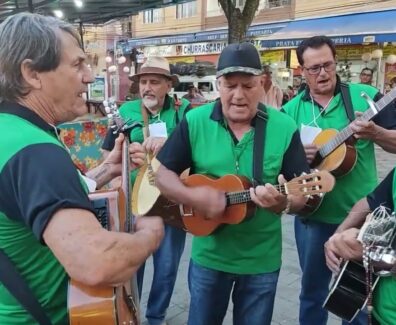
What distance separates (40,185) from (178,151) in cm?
124

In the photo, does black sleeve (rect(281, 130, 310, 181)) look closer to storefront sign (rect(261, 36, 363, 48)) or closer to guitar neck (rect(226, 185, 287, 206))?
guitar neck (rect(226, 185, 287, 206))

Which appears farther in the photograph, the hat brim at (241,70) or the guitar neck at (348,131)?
the guitar neck at (348,131)

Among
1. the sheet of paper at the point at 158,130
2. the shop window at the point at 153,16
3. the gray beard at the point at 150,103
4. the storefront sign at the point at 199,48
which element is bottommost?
the sheet of paper at the point at 158,130

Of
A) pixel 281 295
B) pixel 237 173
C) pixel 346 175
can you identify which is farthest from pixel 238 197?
pixel 281 295

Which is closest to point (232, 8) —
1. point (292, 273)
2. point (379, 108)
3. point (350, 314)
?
point (292, 273)

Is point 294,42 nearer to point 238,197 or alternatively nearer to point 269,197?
point 238,197

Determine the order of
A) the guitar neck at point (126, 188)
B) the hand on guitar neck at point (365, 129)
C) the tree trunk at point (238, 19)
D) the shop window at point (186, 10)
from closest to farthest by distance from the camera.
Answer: the guitar neck at point (126, 188)
the hand on guitar neck at point (365, 129)
the tree trunk at point (238, 19)
the shop window at point (186, 10)

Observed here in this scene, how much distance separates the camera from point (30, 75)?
1.26 metres

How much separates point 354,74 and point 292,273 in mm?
12953

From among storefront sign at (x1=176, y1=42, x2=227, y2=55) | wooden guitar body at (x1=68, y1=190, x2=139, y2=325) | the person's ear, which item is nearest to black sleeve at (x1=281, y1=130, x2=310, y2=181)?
wooden guitar body at (x1=68, y1=190, x2=139, y2=325)

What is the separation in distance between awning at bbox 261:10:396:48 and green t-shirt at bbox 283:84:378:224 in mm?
10435

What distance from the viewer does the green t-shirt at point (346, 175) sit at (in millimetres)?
2656

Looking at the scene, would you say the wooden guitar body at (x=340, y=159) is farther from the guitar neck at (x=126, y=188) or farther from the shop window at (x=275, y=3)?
the shop window at (x=275, y=3)

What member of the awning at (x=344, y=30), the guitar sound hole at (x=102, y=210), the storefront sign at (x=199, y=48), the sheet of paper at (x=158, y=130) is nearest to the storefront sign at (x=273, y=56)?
the awning at (x=344, y=30)
